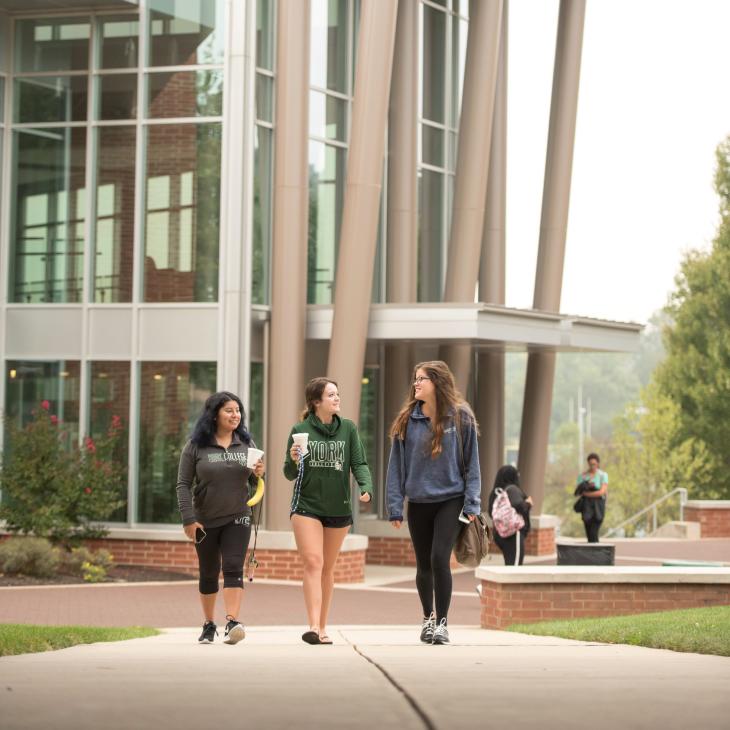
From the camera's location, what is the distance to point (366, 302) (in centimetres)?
2009

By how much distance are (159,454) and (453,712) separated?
15.0 meters

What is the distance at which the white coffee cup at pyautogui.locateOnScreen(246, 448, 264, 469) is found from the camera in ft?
31.6

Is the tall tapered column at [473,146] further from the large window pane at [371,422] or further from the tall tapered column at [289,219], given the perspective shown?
the tall tapered column at [289,219]

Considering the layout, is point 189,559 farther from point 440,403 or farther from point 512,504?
point 440,403

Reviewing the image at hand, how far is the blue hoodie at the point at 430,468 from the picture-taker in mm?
9430

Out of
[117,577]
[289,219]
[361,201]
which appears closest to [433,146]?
[361,201]

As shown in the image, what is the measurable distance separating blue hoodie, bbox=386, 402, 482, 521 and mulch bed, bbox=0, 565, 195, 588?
9225 mm

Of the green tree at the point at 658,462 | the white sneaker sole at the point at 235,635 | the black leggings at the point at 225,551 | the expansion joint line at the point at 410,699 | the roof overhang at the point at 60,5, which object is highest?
the roof overhang at the point at 60,5

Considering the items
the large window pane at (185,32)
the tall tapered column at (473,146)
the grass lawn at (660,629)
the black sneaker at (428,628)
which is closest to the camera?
the grass lawn at (660,629)

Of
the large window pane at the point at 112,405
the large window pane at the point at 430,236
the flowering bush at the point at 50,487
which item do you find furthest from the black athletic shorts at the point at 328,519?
the large window pane at the point at 430,236

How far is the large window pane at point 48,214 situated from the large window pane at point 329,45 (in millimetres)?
3714

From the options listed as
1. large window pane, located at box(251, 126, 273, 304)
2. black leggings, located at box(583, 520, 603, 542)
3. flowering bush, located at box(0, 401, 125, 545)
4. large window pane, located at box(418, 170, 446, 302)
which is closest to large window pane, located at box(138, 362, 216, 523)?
flowering bush, located at box(0, 401, 125, 545)

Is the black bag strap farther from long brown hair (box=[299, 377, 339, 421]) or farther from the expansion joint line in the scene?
the expansion joint line

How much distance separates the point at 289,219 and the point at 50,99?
420cm
